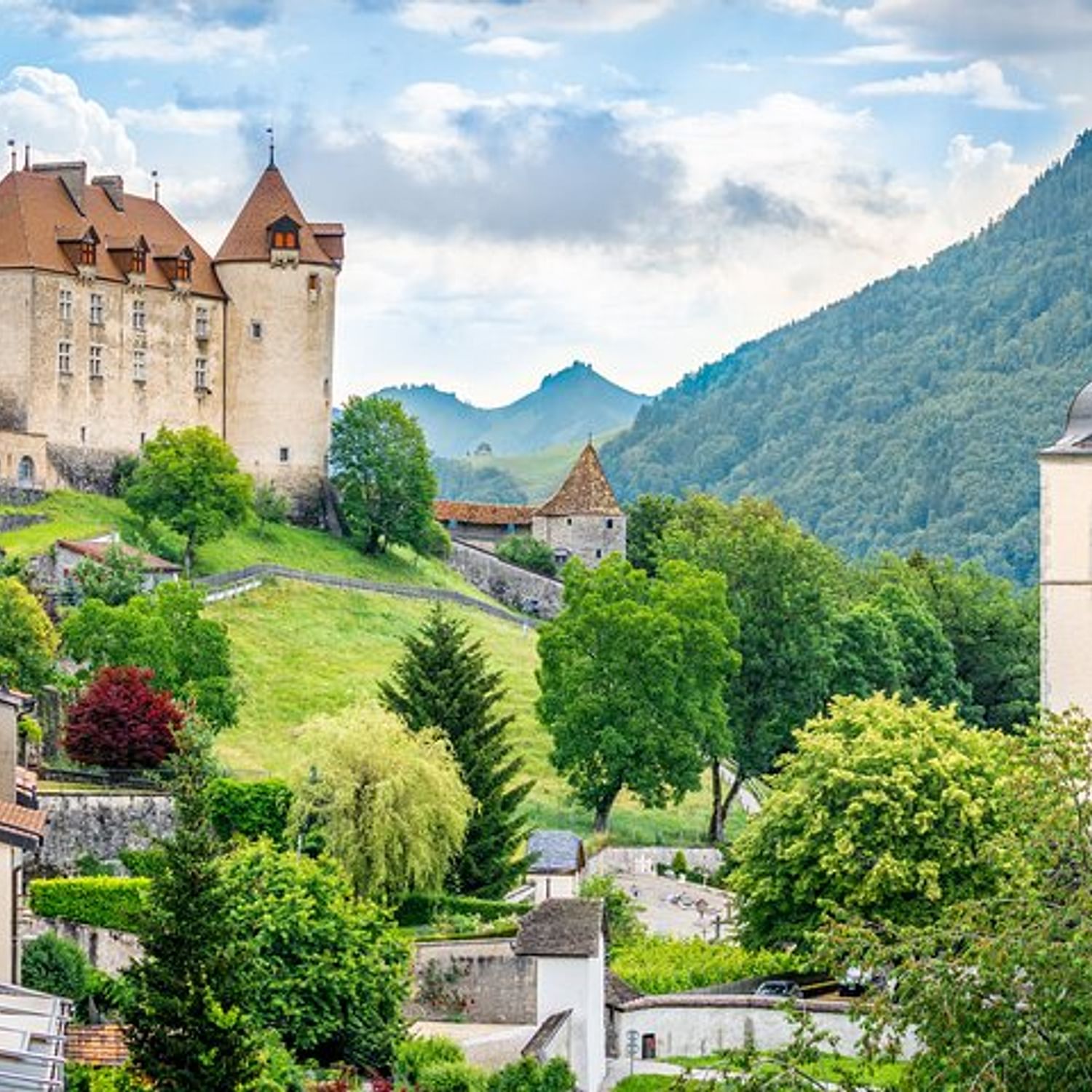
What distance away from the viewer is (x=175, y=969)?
37281mm

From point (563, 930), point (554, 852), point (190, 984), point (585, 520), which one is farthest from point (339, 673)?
point (190, 984)

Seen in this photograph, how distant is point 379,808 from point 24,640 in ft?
52.6

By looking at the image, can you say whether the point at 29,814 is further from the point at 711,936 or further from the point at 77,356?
the point at 77,356

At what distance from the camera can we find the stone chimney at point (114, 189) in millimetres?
102000

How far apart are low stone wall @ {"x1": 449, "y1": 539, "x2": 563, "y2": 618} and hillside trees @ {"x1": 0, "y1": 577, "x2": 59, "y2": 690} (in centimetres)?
3461

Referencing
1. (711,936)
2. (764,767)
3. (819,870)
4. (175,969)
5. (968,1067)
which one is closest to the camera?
(968,1067)

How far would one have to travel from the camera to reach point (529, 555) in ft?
360

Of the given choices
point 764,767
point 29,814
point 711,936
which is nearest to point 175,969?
point 29,814

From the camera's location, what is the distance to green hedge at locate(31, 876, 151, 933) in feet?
168

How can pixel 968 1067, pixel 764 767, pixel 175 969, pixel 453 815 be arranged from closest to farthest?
1. pixel 968 1067
2. pixel 175 969
3. pixel 453 815
4. pixel 764 767

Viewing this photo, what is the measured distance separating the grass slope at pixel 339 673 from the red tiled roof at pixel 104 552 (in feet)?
6.52

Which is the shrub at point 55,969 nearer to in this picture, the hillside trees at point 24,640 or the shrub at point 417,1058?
the shrub at point 417,1058

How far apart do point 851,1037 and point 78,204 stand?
5742cm

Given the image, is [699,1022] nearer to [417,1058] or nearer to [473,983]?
[473,983]
